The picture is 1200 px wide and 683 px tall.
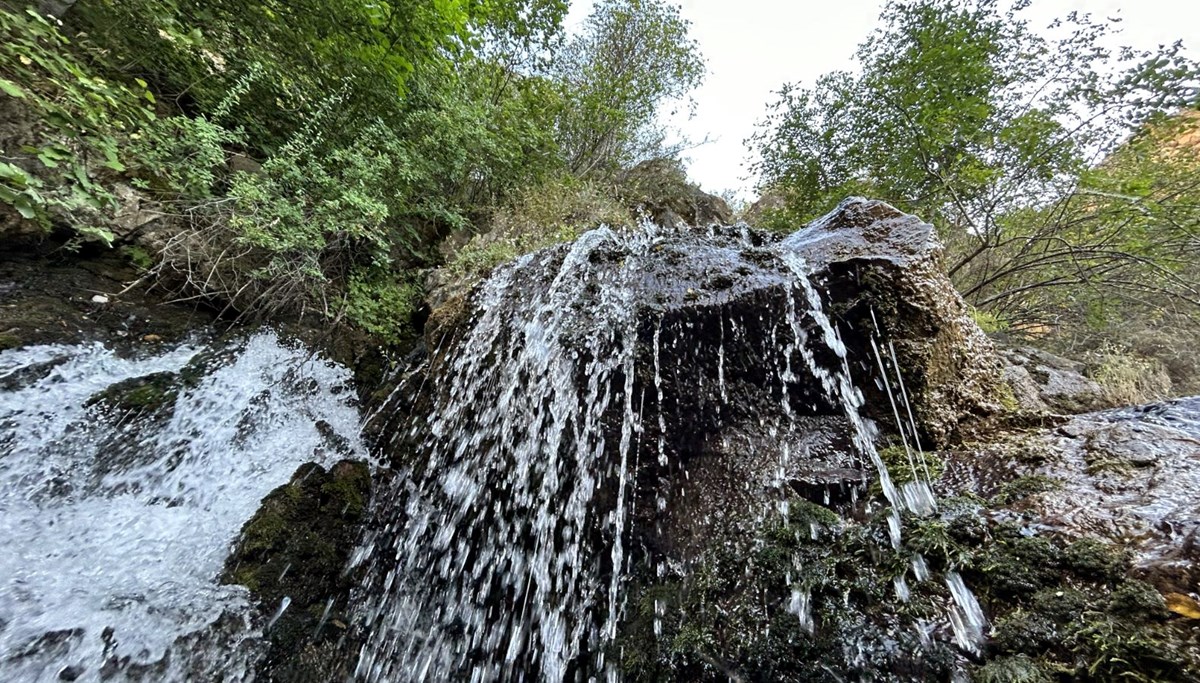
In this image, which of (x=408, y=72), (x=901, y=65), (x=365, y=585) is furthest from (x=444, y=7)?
(x=901, y=65)

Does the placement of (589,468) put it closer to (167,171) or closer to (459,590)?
(459,590)

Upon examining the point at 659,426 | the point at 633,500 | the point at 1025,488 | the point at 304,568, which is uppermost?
the point at 659,426

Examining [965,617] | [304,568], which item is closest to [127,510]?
[304,568]

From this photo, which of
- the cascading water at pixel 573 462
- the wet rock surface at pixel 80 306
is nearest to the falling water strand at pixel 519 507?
the cascading water at pixel 573 462

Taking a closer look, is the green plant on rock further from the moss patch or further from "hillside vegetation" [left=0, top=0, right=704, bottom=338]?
the moss patch

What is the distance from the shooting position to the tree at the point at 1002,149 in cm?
488

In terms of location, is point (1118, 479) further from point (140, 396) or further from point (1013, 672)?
point (140, 396)

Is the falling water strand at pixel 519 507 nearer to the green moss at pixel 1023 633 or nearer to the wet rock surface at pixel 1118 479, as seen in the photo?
the green moss at pixel 1023 633

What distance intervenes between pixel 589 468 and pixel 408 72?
4.73 metres

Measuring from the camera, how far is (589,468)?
254 cm

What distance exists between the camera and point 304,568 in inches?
110

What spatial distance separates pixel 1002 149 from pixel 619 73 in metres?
7.83

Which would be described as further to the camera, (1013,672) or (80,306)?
(80,306)

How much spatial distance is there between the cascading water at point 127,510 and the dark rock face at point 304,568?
10cm
